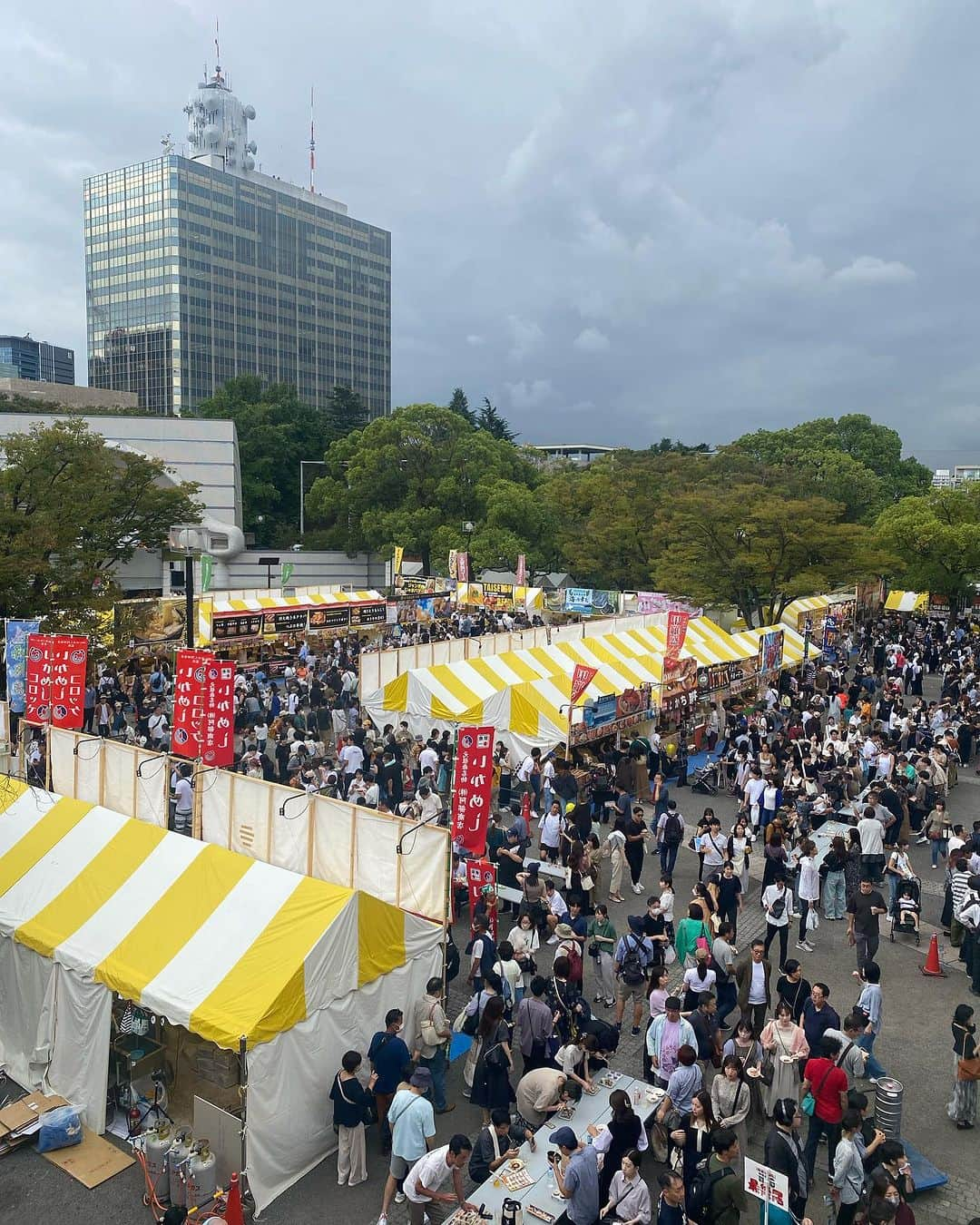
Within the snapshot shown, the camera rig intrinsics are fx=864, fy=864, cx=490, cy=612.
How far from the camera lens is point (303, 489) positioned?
207ft

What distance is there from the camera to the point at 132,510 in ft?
90.9

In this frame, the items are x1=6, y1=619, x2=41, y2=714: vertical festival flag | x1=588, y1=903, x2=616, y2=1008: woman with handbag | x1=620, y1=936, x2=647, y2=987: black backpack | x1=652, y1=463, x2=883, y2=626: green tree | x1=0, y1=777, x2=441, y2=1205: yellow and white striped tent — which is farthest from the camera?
x1=652, y1=463, x2=883, y2=626: green tree

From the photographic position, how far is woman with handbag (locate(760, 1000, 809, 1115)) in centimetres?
681

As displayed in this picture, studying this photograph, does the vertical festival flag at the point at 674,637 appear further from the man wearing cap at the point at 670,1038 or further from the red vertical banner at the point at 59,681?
the man wearing cap at the point at 670,1038

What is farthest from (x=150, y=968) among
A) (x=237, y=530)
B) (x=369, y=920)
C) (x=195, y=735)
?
(x=237, y=530)

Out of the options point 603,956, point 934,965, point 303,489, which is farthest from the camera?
point 303,489

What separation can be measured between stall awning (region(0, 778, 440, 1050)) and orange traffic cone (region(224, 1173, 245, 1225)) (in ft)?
2.96

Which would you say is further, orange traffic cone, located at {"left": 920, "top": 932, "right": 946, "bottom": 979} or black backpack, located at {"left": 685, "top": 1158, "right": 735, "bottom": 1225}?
orange traffic cone, located at {"left": 920, "top": 932, "right": 946, "bottom": 979}

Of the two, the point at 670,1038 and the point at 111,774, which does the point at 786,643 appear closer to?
the point at 111,774

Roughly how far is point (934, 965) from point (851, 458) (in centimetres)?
5067

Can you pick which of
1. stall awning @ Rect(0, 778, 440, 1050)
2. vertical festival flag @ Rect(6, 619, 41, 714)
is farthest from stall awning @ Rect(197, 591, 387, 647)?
stall awning @ Rect(0, 778, 440, 1050)

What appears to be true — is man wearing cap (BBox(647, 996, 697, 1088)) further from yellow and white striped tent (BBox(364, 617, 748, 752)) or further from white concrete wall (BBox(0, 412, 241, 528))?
white concrete wall (BBox(0, 412, 241, 528))

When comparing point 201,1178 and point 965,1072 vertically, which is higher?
point 965,1072

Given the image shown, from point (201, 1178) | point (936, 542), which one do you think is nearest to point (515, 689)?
Result: point (201, 1178)
